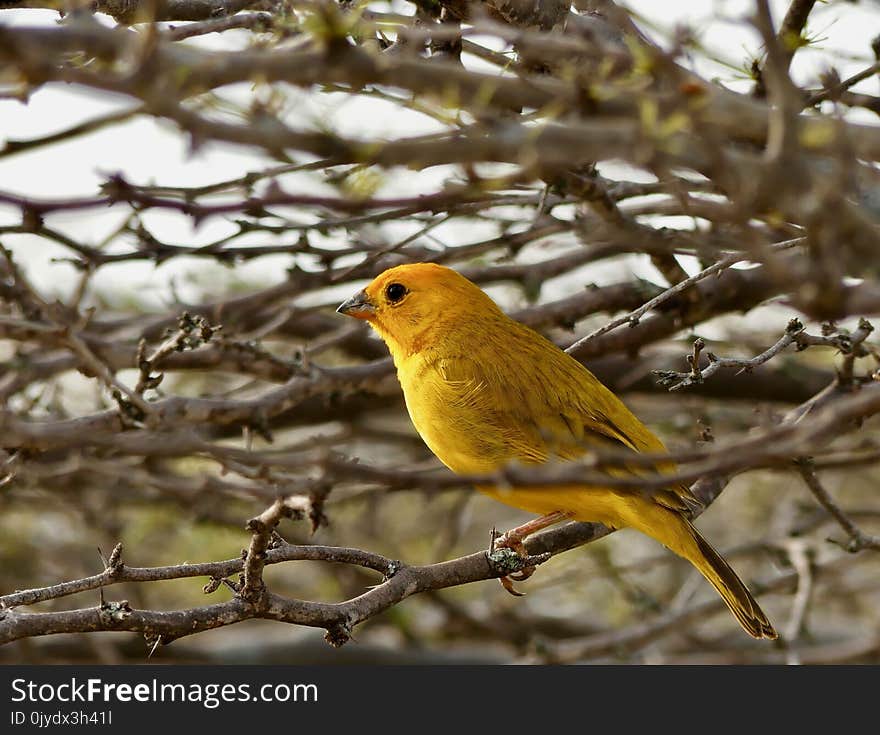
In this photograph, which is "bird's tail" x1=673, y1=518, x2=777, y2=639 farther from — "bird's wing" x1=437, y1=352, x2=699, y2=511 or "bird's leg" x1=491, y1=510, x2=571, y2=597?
"bird's leg" x1=491, y1=510, x2=571, y2=597

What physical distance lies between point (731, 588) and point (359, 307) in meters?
2.30

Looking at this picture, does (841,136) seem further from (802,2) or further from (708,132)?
(802,2)

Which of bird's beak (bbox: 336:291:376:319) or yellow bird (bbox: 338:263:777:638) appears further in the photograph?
bird's beak (bbox: 336:291:376:319)

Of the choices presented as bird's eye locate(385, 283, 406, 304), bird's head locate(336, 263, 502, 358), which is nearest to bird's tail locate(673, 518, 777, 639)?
bird's head locate(336, 263, 502, 358)

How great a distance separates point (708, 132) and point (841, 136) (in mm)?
235

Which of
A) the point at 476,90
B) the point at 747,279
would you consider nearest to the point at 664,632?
the point at 747,279

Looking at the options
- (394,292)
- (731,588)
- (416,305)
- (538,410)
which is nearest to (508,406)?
(538,410)

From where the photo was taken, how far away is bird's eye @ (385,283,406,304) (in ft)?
19.1

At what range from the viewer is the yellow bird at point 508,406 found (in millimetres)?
4684

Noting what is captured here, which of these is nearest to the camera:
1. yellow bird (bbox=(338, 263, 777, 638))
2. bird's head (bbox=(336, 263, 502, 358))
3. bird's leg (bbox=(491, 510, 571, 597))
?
yellow bird (bbox=(338, 263, 777, 638))

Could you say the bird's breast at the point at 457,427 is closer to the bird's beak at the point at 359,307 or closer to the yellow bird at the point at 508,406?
the yellow bird at the point at 508,406

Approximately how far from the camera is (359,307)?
5.85 m

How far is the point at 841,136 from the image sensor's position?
1.88 metres

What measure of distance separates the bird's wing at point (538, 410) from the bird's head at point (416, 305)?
0.42 metres
